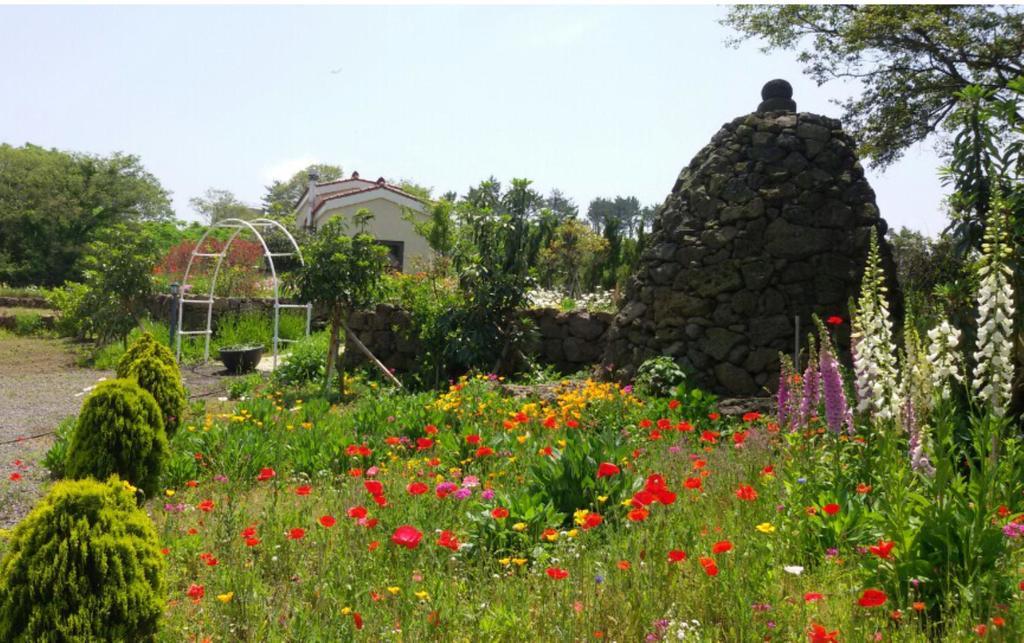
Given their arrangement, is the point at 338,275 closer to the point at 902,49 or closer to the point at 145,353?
the point at 145,353

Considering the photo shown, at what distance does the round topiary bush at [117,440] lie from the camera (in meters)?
4.76

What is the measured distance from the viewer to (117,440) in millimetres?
4805

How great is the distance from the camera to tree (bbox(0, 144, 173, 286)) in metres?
29.0

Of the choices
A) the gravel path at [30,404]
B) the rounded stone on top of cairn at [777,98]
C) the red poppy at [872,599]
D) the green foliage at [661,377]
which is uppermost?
the rounded stone on top of cairn at [777,98]

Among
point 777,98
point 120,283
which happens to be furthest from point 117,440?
point 120,283

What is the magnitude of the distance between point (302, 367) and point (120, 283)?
4.73 metres

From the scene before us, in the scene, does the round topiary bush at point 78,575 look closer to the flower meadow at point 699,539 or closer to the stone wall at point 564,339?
the flower meadow at point 699,539

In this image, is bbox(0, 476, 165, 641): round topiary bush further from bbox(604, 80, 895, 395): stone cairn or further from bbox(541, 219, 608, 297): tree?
bbox(541, 219, 608, 297): tree

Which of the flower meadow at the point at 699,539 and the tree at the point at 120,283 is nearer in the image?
the flower meadow at the point at 699,539

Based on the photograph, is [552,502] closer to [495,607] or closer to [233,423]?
[495,607]

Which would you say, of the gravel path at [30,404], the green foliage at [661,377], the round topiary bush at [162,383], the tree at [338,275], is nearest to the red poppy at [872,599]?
the gravel path at [30,404]

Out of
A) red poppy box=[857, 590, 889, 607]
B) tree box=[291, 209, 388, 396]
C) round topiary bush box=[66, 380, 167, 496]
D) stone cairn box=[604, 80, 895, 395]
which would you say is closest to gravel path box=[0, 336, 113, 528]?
round topiary bush box=[66, 380, 167, 496]

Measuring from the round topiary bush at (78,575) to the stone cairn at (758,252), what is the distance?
5936 millimetres

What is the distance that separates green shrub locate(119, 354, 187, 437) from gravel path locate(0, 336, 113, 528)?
1005 mm
